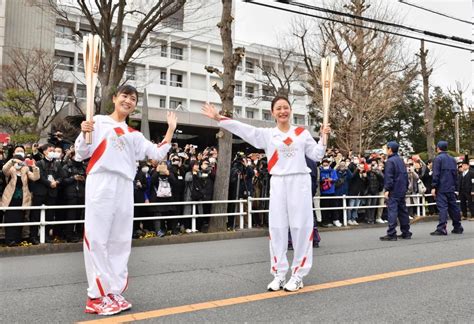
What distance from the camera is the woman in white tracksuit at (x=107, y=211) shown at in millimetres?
4031

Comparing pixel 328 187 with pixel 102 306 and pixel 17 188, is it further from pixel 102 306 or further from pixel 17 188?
pixel 102 306

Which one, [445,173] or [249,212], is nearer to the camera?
[445,173]

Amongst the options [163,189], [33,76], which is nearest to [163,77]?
[33,76]

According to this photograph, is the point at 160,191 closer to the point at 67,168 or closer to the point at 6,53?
the point at 67,168

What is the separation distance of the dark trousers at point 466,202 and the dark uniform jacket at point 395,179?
580 centimetres

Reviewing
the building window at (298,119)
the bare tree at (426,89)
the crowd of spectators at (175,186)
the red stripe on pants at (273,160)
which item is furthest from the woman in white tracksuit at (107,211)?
the building window at (298,119)

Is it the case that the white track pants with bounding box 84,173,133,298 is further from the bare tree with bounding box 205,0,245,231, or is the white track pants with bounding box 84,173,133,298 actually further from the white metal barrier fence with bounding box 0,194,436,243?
the bare tree with bounding box 205,0,245,231

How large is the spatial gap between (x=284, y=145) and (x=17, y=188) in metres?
5.70

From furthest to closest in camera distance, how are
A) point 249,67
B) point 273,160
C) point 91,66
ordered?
point 249,67 → point 273,160 → point 91,66

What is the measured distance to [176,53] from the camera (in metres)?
45.7

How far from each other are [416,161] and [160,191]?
855cm

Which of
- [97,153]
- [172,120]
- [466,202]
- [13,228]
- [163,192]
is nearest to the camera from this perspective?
[97,153]

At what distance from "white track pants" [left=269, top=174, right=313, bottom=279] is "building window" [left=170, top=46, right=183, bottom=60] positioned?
1650 inches

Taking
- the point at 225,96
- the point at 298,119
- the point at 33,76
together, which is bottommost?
the point at 225,96
